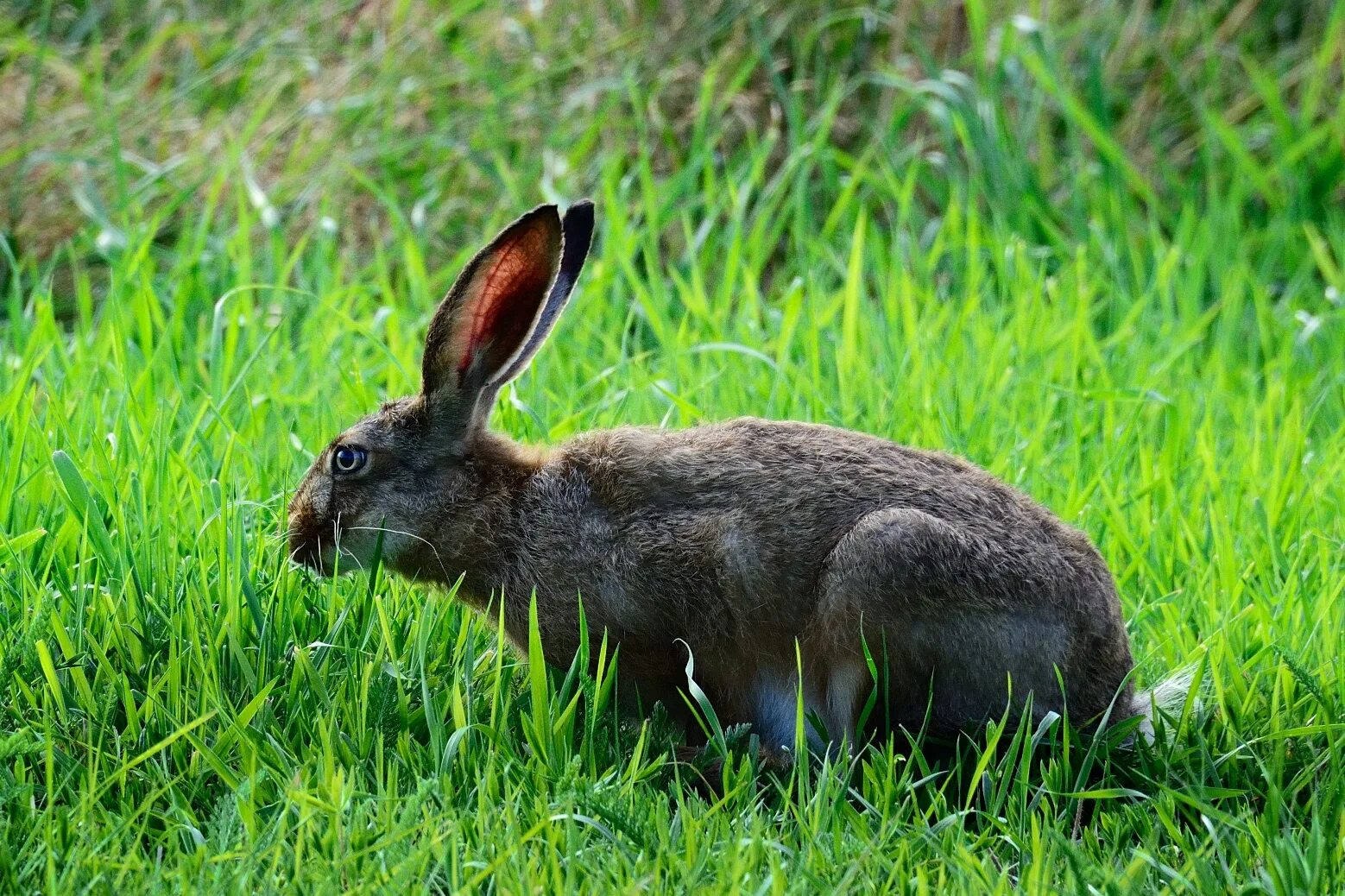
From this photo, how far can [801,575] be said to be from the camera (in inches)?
149

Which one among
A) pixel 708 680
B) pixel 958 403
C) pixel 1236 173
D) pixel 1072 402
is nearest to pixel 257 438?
pixel 708 680

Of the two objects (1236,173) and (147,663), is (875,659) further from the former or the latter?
(1236,173)

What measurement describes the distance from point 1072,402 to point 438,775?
295 centimetres

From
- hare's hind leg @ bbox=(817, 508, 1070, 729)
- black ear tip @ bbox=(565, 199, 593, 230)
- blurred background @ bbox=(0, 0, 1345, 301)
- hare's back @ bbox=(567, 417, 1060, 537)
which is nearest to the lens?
hare's hind leg @ bbox=(817, 508, 1070, 729)

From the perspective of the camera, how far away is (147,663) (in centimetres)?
371

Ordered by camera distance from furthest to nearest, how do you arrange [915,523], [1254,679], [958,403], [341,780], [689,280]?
[689,280] < [958,403] < [1254,679] < [915,523] < [341,780]

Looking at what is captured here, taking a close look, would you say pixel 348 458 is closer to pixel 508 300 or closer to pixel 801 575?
pixel 508 300

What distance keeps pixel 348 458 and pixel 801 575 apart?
124 cm

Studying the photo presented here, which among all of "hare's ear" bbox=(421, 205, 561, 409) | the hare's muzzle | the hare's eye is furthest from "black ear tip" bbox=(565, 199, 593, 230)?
the hare's muzzle

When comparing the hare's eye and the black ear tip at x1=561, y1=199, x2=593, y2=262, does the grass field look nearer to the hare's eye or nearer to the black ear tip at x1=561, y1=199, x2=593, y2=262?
the hare's eye

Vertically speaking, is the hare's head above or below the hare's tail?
above

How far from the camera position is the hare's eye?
423 centimetres

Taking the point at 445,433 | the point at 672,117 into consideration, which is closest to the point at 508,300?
the point at 445,433

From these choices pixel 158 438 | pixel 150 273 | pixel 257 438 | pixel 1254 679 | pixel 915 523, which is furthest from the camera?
pixel 150 273
